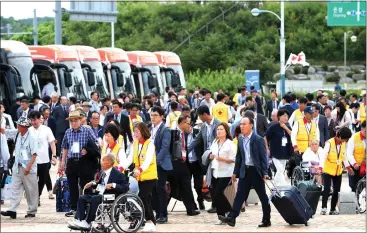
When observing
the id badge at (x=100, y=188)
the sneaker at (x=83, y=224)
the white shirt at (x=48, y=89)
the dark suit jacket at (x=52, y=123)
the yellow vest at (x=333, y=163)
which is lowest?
the sneaker at (x=83, y=224)

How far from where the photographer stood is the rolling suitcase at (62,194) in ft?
61.6

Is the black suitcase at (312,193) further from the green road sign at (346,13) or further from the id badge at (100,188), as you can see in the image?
the green road sign at (346,13)

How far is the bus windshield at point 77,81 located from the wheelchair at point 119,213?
25.6 metres

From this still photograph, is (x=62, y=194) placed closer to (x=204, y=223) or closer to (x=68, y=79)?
(x=204, y=223)

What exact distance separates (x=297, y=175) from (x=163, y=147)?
495 cm

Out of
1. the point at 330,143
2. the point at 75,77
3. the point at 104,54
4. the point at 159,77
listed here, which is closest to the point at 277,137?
the point at 330,143

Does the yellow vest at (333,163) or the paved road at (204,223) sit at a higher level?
the yellow vest at (333,163)

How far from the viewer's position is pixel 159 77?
179 feet

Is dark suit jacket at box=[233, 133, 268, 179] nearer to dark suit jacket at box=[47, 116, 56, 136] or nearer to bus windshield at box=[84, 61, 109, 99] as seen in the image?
dark suit jacket at box=[47, 116, 56, 136]

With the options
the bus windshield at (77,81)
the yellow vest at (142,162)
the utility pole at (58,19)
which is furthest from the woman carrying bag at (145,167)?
the utility pole at (58,19)

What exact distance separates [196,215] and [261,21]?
7894cm

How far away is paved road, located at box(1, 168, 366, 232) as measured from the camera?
53.7ft

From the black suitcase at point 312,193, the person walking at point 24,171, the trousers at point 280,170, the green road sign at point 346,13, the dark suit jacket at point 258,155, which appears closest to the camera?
the dark suit jacket at point 258,155

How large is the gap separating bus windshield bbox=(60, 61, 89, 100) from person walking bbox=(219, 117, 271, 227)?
24780 millimetres
